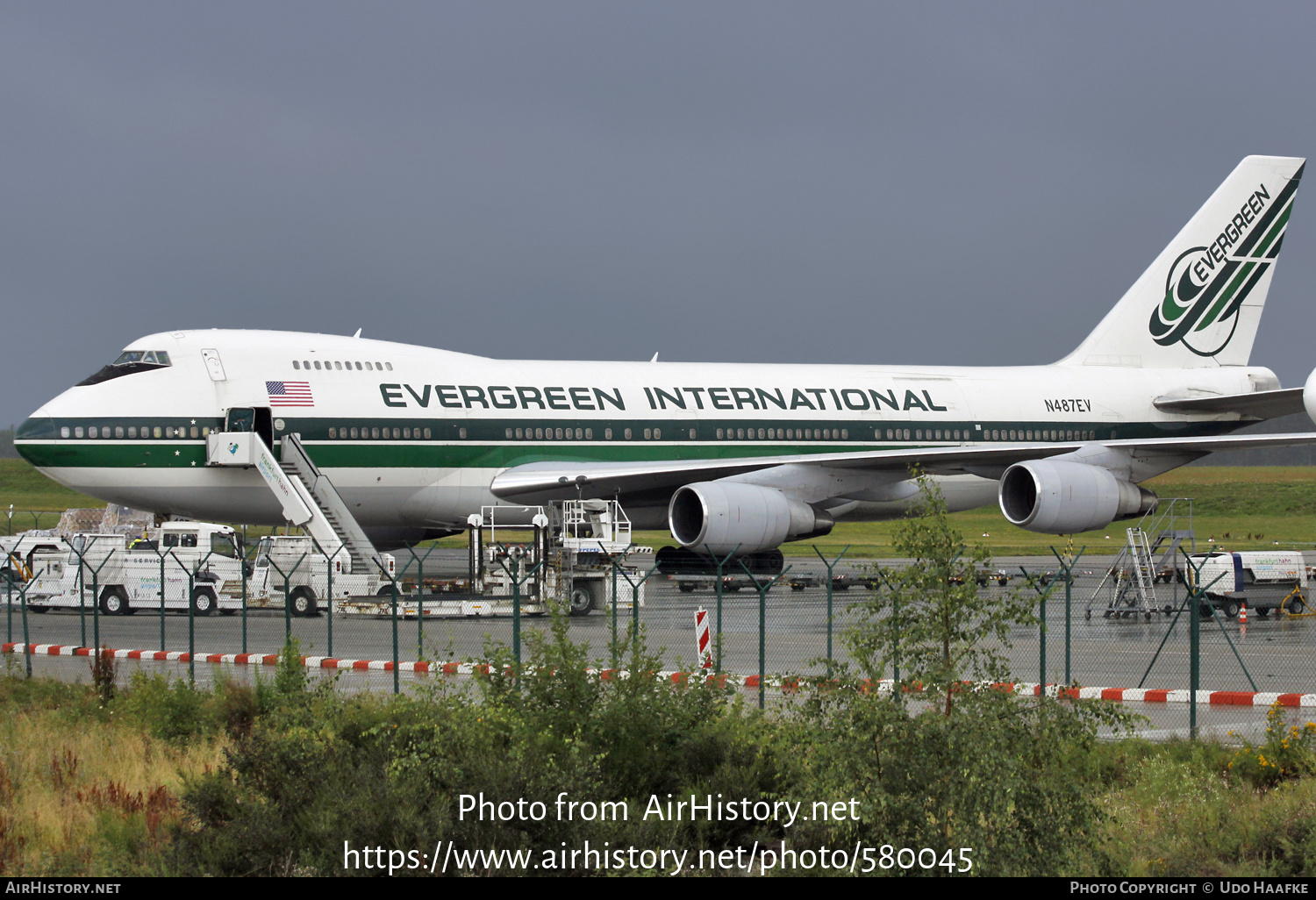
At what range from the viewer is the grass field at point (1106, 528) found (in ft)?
162

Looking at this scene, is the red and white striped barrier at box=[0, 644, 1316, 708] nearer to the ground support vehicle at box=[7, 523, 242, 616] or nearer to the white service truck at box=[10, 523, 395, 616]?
the white service truck at box=[10, 523, 395, 616]

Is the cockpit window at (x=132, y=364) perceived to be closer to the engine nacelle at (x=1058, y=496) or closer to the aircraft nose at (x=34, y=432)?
the aircraft nose at (x=34, y=432)

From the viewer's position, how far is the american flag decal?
26188mm

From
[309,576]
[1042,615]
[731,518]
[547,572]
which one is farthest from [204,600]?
[1042,615]

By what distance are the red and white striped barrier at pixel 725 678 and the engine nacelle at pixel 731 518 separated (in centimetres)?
872

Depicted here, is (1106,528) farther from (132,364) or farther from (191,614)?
(191,614)

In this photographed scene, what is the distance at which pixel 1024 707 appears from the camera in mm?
8211

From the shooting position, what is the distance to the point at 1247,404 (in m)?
32.9

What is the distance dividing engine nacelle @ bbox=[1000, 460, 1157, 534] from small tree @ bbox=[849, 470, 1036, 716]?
1897cm

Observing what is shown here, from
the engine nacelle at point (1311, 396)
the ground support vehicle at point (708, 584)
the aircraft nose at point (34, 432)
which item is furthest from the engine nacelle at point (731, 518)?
the aircraft nose at point (34, 432)

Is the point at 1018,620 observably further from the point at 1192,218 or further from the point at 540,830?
the point at 1192,218

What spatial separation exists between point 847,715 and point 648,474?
1908 centimetres

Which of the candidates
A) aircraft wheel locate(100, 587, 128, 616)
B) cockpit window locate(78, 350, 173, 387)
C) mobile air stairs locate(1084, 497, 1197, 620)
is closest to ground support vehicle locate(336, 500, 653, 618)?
aircraft wheel locate(100, 587, 128, 616)
